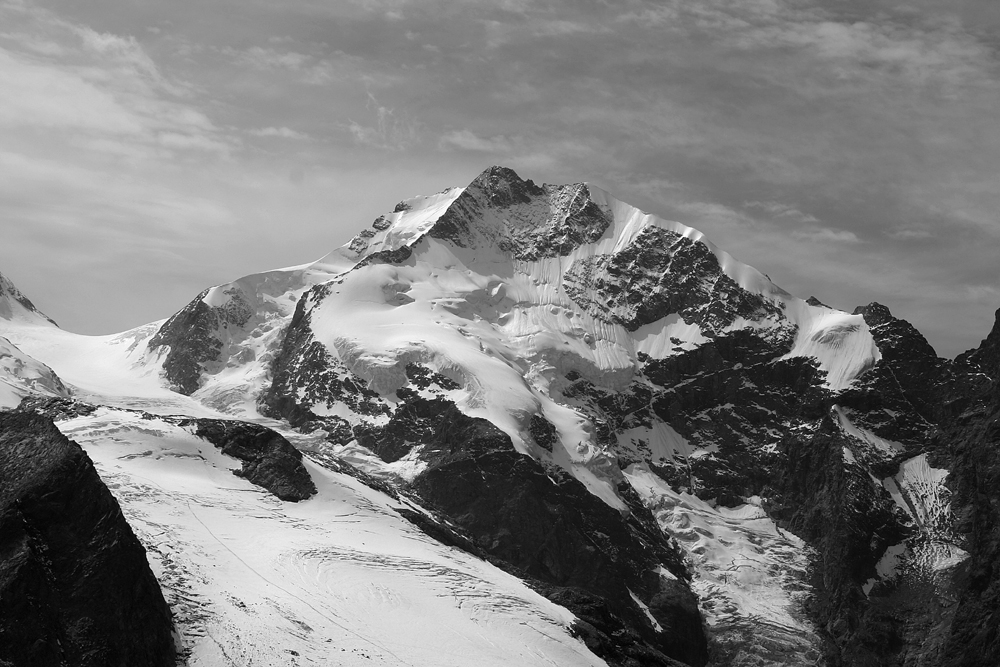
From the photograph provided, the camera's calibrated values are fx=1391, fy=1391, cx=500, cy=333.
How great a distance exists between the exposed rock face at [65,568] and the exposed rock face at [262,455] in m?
40.8

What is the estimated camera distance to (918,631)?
198750 millimetres

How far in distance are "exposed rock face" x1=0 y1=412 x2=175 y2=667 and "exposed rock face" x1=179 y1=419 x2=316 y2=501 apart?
4075cm

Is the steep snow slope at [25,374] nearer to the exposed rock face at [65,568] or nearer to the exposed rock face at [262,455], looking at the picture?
the exposed rock face at [262,455]

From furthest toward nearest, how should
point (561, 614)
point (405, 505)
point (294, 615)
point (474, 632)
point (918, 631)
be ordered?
point (918, 631), point (405, 505), point (561, 614), point (474, 632), point (294, 615)

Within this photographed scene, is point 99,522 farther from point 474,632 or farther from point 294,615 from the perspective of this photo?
point 474,632

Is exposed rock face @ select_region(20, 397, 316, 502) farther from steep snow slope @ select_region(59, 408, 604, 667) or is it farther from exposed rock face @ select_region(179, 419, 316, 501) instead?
steep snow slope @ select_region(59, 408, 604, 667)

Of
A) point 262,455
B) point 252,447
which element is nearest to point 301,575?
point 262,455

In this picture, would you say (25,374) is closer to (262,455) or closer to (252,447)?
(252,447)

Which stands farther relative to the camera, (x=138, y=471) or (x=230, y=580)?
(x=138, y=471)

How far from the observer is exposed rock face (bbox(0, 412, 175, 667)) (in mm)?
90812

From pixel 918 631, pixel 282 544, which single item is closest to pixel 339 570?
pixel 282 544

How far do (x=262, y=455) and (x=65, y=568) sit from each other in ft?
171

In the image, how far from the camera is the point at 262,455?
5842 inches

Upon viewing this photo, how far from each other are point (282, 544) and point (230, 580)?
1374 centimetres
